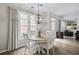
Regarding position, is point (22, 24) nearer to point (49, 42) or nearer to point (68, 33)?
point (49, 42)

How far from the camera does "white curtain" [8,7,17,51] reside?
3127 millimetres

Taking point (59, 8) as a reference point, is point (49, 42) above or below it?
below

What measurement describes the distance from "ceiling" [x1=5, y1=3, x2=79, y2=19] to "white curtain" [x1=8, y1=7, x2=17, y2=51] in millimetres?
302

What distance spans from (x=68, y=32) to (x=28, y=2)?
1.54 meters

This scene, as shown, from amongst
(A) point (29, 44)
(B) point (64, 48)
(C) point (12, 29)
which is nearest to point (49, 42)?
(B) point (64, 48)

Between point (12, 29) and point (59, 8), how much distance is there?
1.58 meters

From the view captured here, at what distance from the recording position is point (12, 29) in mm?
3176

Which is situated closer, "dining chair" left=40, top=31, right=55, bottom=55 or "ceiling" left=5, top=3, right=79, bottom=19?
"ceiling" left=5, top=3, right=79, bottom=19

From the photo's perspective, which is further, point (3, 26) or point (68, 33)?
point (68, 33)

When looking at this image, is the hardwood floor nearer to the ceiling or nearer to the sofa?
the sofa

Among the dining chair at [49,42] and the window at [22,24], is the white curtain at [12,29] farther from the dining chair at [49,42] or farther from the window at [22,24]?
the dining chair at [49,42]

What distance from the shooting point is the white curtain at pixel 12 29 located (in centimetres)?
313

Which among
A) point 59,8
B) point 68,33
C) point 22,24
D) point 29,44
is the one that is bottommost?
point 29,44

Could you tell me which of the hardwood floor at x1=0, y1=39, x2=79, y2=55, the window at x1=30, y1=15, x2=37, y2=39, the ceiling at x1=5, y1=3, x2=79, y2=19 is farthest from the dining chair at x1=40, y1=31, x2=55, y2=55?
the ceiling at x1=5, y1=3, x2=79, y2=19
